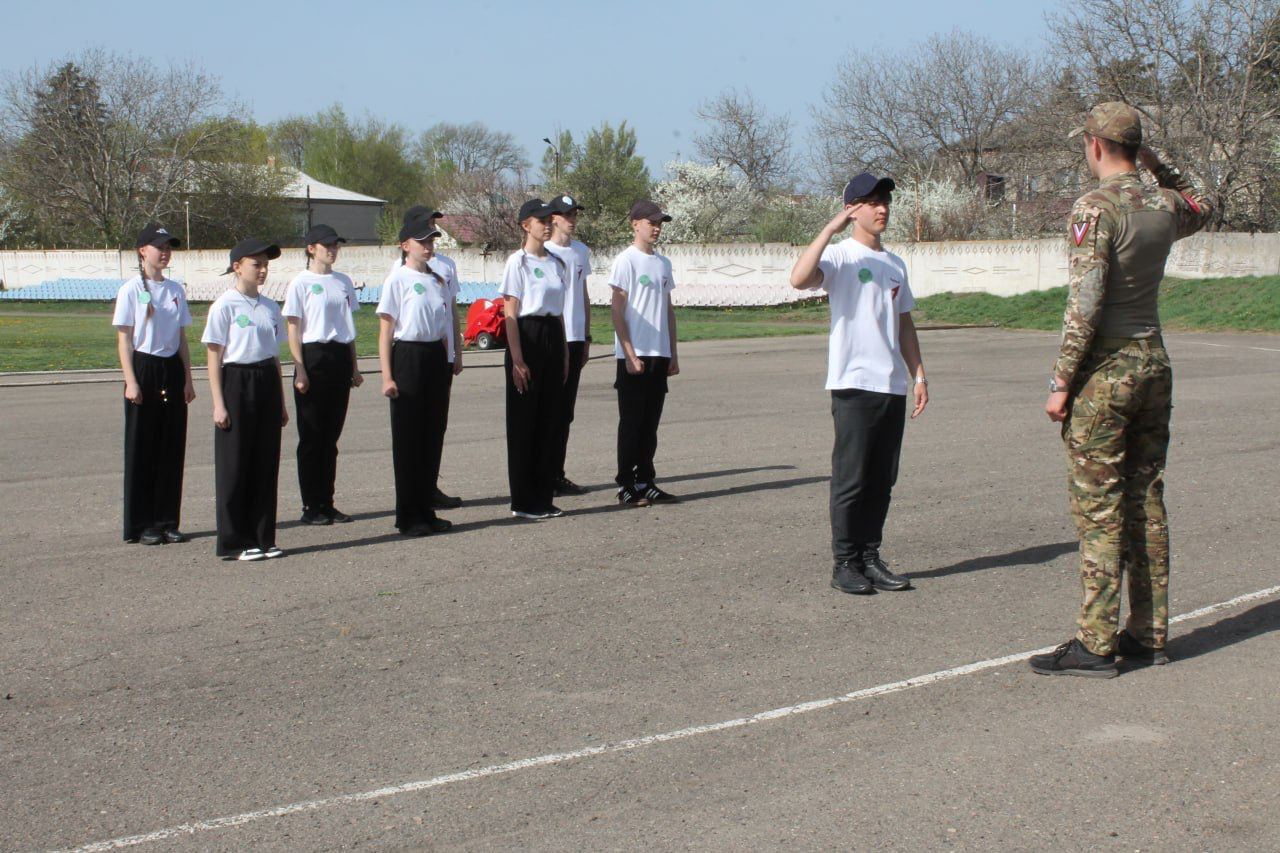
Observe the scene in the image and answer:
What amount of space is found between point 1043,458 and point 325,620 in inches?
273

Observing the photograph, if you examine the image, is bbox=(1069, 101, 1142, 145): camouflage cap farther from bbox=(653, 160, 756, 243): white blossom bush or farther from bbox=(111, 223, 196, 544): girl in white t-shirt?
bbox=(653, 160, 756, 243): white blossom bush

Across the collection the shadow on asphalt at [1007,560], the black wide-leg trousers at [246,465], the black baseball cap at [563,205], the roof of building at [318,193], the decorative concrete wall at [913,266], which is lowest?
the shadow on asphalt at [1007,560]

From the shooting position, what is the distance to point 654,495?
31.1 ft

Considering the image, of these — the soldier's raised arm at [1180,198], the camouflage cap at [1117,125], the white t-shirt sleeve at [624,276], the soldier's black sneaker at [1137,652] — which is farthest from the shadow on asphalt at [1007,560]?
the white t-shirt sleeve at [624,276]

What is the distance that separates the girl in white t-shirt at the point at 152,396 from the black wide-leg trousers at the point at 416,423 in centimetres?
133

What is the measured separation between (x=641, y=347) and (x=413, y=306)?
1730 millimetres

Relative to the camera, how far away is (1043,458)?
11148 millimetres

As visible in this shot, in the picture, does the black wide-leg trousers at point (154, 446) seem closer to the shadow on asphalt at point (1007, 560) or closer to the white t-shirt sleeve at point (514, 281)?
the white t-shirt sleeve at point (514, 281)

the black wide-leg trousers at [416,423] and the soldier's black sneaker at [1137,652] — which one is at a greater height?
the black wide-leg trousers at [416,423]

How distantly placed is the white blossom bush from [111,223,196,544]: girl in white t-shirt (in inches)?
1942

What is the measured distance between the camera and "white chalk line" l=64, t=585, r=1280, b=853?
398cm

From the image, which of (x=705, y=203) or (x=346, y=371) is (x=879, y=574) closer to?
(x=346, y=371)

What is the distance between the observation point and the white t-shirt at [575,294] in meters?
9.77

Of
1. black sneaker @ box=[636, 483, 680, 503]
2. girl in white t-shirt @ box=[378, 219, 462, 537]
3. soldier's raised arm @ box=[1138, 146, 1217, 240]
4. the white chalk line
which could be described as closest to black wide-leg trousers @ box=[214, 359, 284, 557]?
girl in white t-shirt @ box=[378, 219, 462, 537]
